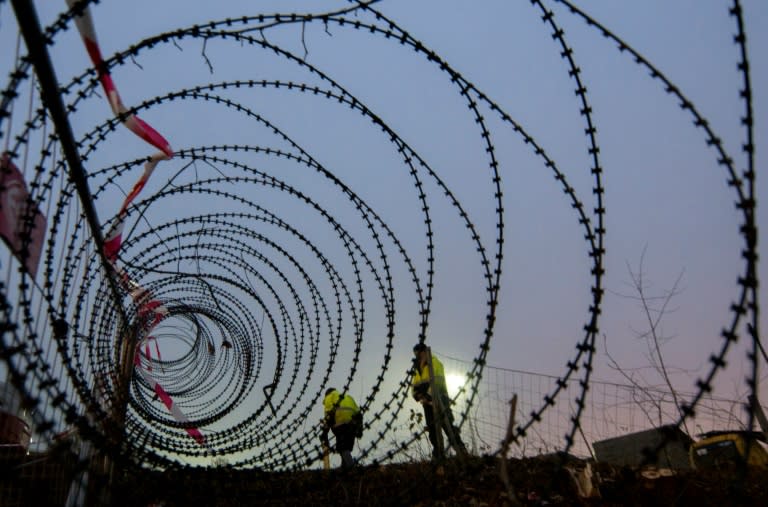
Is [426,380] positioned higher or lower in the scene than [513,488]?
higher

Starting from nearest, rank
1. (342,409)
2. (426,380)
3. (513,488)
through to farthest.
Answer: (513,488) → (426,380) → (342,409)

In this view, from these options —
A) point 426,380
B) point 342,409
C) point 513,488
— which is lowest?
point 513,488

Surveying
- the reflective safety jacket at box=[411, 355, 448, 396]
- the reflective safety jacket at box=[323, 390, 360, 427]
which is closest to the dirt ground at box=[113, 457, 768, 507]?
the reflective safety jacket at box=[411, 355, 448, 396]

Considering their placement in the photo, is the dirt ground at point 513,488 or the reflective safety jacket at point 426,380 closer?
the dirt ground at point 513,488

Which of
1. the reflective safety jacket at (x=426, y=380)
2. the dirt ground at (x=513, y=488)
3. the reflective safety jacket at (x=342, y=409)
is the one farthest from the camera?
the reflective safety jacket at (x=342, y=409)

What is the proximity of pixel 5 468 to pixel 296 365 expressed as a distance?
16.3 feet

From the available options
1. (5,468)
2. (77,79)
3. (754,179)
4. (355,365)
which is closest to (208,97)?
(77,79)

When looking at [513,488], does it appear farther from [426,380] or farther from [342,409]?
[342,409]

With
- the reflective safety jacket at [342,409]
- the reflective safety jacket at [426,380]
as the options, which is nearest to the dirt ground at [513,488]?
the reflective safety jacket at [426,380]

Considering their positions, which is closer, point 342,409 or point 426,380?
point 426,380

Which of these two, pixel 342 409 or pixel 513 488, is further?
pixel 342 409

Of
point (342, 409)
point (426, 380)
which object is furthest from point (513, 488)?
point (342, 409)

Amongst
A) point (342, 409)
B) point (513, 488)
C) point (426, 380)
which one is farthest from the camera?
point (342, 409)

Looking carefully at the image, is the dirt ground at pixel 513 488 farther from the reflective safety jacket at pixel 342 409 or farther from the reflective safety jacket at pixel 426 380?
the reflective safety jacket at pixel 342 409
